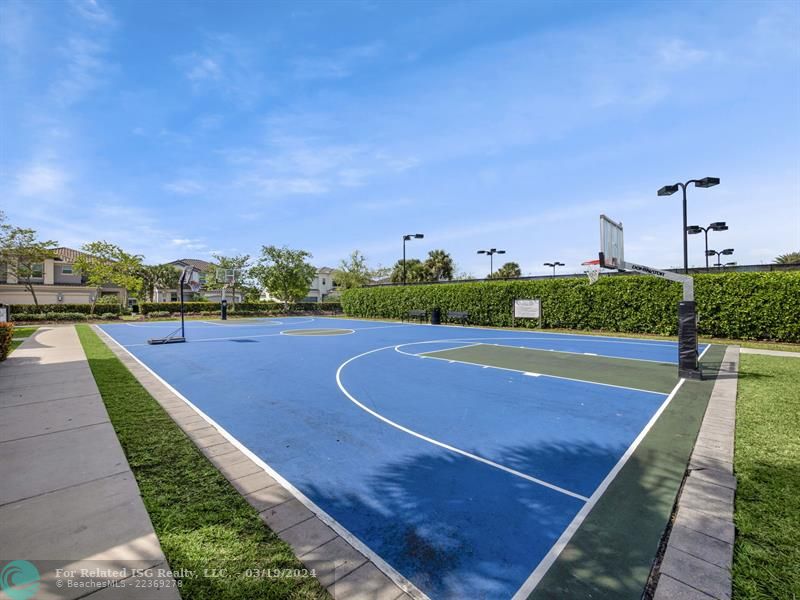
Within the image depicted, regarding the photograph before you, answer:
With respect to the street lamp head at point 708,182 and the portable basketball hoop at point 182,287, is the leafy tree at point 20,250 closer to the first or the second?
the portable basketball hoop at point 182,287

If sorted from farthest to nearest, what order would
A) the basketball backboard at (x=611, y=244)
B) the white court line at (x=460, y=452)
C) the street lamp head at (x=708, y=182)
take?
the street lamp head at (x=708, y=182)
the basketball backboard at (x=611, y=244)
the white court line at (x=460, y=452)

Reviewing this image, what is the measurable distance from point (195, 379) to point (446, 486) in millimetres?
7764

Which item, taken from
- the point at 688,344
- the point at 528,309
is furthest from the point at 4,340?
the point at 528,309

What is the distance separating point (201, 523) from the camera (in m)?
3.17

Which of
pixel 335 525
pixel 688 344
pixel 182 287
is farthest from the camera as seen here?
pixel 182 287

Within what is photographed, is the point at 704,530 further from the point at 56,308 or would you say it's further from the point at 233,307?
the point at 56,308

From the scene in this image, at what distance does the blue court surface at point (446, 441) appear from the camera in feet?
9.73

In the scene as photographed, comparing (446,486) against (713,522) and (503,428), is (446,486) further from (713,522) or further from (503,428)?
(713,522)

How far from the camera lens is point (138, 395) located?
→ 24.3 ft

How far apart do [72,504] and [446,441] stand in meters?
4.22

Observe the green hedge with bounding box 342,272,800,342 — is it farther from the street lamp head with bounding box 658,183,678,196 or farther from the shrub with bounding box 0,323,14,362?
the shrub with bounding box 0,323,14,362

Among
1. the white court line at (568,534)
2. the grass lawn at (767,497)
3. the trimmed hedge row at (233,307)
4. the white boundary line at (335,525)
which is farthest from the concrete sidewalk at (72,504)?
the trimmed hedge row at (233,307)

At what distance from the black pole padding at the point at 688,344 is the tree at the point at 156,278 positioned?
64061 mm

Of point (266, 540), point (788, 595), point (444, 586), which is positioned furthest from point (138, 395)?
point (788, 595)
